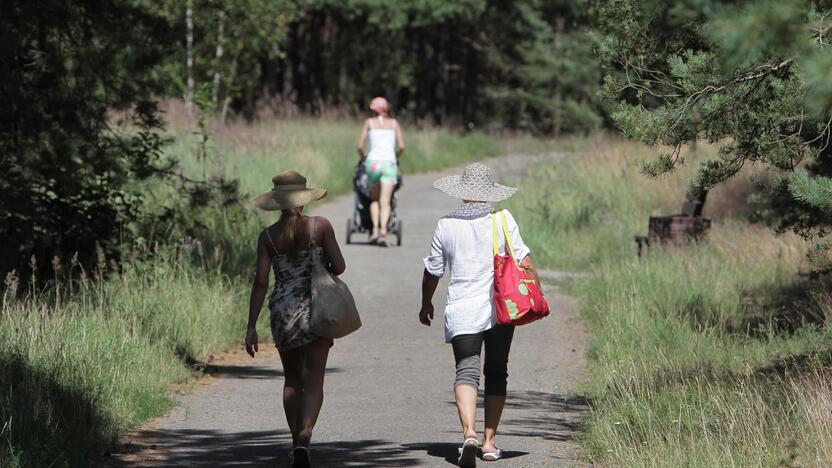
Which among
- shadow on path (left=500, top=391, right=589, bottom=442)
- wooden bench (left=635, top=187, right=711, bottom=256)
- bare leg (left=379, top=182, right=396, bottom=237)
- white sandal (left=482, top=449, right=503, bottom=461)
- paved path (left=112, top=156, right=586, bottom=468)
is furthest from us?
bare leg (left=379, top=182, right=396, bottom=237)

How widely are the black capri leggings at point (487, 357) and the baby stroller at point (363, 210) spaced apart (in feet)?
33.9

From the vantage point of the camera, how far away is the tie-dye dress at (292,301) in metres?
7.75

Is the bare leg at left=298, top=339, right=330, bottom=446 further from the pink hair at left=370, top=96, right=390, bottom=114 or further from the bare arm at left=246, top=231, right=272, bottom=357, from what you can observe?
the pink hair at left=370, top=96, right=390, bottom=114

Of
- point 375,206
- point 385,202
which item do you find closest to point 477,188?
point 385,202

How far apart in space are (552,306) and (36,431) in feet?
25.5

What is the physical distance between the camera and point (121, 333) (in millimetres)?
9906

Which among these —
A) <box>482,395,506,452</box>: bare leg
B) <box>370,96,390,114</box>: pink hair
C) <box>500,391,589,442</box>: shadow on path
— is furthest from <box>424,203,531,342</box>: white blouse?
<box>370,96,390,114</box>: pink hair

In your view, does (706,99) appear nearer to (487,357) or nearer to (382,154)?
(487,357)

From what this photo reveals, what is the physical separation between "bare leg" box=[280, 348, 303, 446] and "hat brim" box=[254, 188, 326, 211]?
0.81 metres

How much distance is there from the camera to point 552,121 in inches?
2002

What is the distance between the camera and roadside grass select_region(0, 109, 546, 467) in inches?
300

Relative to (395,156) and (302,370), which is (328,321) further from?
(395,156)

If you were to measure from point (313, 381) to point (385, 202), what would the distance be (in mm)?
10470

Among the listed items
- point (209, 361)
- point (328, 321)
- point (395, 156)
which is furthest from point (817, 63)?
point (395, 156)
